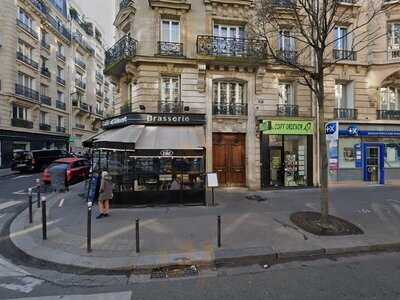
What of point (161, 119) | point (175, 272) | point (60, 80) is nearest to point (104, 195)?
point (161, 119)

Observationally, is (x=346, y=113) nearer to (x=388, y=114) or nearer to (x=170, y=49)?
(x=388, y=114)

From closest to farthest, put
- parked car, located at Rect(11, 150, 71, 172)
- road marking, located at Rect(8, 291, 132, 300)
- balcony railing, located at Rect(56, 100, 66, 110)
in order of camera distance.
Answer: road marking, located at Rect(8, 291, 132, 300)
parked car, located at Rect(11, 150, 71, 172)
balcony railing, located at Rect(56, 100, 66, 110)

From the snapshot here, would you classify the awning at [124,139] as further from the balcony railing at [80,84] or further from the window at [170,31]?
the balcony railing at [80,84]

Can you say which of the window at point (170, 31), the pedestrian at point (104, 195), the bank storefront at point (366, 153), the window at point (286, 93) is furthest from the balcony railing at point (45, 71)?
the bank storefront at point (366, 153)

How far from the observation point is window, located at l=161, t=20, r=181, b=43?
12.9 metres

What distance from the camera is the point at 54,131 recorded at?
34594 mm

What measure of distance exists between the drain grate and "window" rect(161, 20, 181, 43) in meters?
10.3

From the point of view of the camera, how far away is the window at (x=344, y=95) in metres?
14.7

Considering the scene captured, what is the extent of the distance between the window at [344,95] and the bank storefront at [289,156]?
2214 mm

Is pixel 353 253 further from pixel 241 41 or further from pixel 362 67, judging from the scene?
pixel 362 67

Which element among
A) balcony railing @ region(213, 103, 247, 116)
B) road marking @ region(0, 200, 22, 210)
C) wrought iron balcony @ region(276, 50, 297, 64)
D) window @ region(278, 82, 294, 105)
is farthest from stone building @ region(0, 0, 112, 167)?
wrought iron balcony @ region(276, 50, 297, 64)

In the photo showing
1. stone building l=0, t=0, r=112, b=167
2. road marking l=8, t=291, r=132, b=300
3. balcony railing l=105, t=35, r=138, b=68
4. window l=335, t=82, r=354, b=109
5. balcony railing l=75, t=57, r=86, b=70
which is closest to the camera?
road marking l=8, t=291, r=132, b=300

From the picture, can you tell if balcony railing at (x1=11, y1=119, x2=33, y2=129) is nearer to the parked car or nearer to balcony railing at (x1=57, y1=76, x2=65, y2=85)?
the parked car

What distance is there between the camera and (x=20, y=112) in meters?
28.8
